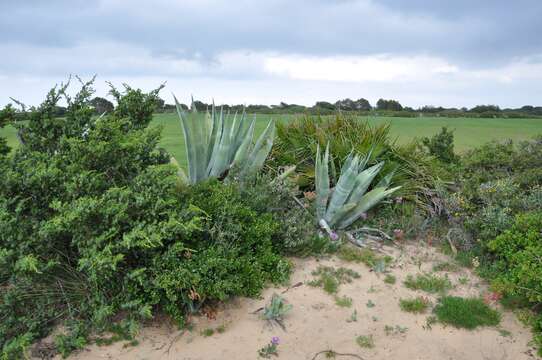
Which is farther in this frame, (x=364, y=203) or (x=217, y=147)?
(x=217, y=147)

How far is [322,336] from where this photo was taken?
3639 mm

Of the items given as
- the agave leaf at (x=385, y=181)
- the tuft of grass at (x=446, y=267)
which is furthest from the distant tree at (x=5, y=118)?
the tuft of grass at (x=446, y=267)

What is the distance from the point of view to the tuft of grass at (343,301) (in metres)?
4.04

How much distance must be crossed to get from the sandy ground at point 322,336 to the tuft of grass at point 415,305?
0.17 feet

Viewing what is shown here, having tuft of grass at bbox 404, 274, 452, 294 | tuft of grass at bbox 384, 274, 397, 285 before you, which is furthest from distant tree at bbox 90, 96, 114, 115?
tuft of grass at bbox 404, 274, 452, 294

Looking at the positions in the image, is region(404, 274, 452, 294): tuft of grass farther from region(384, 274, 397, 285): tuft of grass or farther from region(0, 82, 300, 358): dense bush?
region(0, 82, 300, 358): dense bush

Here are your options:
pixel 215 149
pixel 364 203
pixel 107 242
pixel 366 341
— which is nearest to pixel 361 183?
pixel 364 203

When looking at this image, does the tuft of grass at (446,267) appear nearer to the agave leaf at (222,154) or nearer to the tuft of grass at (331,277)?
the tuft of grass at (331,277)

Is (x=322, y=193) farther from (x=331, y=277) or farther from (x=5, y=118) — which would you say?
(x=5, y=118)

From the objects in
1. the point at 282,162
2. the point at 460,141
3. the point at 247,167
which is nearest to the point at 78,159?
the point at 247,167

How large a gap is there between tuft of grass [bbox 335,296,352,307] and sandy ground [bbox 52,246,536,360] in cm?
4

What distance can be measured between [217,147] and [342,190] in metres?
1.58

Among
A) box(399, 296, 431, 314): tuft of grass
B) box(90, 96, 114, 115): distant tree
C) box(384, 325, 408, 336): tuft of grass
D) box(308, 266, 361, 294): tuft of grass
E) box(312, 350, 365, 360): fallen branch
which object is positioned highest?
box(90, 96, 114, 115): distant tree

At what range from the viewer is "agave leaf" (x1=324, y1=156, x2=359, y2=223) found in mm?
5172
